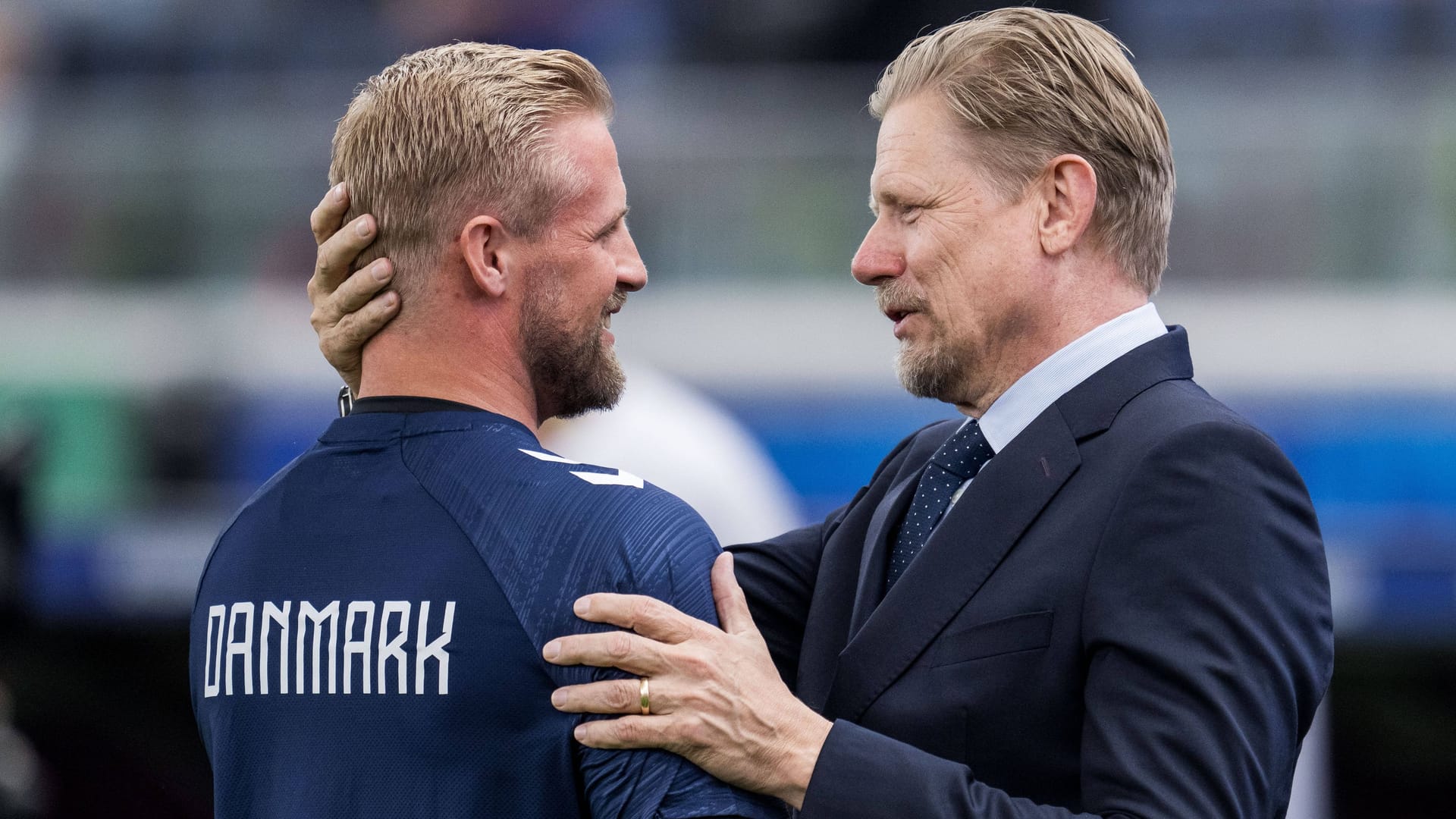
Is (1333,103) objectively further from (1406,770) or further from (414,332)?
(414,332)


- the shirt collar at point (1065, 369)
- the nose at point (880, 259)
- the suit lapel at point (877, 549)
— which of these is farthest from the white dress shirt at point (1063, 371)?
the nose at point (880, 259)

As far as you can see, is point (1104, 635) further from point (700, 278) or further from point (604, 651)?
point (700, 278)

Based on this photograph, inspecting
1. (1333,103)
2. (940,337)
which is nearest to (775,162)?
(1333,103)

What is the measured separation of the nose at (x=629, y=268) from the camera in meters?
1.91

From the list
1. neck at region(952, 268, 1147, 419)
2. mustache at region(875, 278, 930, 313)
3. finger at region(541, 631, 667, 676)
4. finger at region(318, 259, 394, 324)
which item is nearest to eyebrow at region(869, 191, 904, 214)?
mustache at region(875, 278, 930, 313)

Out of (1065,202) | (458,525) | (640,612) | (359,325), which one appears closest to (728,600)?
(640,612)

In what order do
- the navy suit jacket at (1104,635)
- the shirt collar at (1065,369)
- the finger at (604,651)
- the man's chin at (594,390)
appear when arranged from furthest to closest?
the shirt collar at (1065,369)
the man's chin at (594,390)
the navy suit jacket at (1104,635)
the finger at (604,651)

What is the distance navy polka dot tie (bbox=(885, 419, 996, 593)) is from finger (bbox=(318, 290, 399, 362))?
2.37ft

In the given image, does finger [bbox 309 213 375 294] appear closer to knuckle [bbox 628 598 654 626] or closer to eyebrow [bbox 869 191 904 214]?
knuckle [bbox 628 598 654 626]

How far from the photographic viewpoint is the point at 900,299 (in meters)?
2.19

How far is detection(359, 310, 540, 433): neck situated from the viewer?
5.84 ft

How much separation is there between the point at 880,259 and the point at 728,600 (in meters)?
0.68

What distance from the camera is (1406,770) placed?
5.61 metres

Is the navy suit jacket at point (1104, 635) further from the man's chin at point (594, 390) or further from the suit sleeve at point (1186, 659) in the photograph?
the man's chin at point (594, 390)
